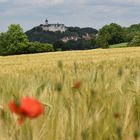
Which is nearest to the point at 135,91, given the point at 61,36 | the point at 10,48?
the point at 10,48

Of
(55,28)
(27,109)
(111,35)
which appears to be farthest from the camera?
(55,28)

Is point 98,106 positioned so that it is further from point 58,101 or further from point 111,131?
point 111,131

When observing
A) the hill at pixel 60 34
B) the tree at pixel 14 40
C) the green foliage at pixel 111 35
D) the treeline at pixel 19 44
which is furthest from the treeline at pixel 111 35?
the hill at pixel 60 34

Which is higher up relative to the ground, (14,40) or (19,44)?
(14,40)

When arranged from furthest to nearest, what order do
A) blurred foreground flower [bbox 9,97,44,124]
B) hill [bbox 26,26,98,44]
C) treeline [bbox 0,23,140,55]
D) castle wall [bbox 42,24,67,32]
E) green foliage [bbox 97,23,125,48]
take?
Answer: castle wall [bbox 42,24,67,32]
hill [bbox 26,26,98,44]
green foliage [bbox 97,23,125,48]
treeline [bbox 0,23,140,55]
blurred foreground flower [bbox 9,97,44,124]

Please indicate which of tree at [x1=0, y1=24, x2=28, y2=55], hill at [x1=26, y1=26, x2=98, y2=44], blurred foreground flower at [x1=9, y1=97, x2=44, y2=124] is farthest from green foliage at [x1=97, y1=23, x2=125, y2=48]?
blurred foreground flower at [x1=9, y1=97, x2=44, y2=124]

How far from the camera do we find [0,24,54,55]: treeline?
64250 mm

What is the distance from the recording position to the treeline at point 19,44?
6425cm

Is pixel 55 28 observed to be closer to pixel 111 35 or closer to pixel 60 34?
pixel 60 34

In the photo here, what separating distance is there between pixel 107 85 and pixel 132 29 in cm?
9373

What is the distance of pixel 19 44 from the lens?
63250 mm

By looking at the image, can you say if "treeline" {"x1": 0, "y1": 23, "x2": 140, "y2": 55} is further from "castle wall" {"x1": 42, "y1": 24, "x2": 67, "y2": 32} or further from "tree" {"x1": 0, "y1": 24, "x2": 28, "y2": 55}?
"castle wall" {"x1": 42, "y1": 24, "x2": 67, "y2": 32}

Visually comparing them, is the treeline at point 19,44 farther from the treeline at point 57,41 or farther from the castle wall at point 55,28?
the castle wall at point 55,28

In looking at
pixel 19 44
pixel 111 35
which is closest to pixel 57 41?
pixel 111 35
